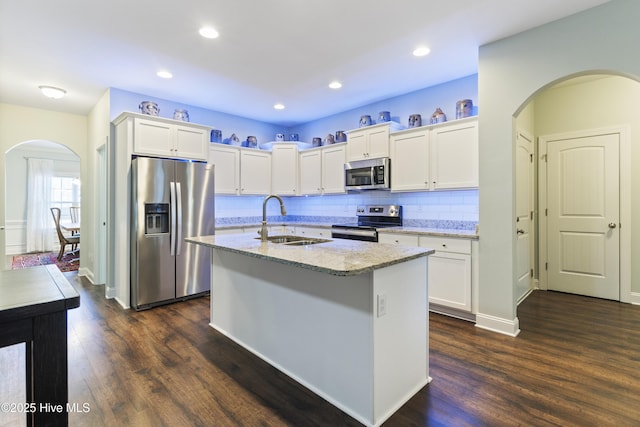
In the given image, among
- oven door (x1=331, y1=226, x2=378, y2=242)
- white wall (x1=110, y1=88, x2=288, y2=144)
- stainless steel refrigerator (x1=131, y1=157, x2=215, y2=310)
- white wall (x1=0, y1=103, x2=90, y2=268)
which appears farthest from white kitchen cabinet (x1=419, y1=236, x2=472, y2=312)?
white wall (x1=0, y1=103, x2=90, y2=268)

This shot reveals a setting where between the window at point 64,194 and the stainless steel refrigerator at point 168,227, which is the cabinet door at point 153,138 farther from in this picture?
the window at point 64,194

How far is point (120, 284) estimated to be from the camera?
3.91 metres

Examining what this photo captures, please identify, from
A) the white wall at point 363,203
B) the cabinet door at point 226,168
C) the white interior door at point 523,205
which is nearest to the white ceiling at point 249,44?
the cabinet door at point 226,168

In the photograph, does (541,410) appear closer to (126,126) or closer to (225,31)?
(225,31)

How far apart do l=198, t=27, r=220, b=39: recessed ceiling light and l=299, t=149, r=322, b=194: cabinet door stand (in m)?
2.58

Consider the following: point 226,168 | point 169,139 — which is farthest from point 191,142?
point 226,168

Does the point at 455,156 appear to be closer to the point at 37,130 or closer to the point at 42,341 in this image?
the point at 42,341

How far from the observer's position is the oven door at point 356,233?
3.99 metres

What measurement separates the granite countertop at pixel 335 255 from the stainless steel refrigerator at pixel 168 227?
1.57 metres

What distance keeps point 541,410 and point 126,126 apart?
15.3 ft

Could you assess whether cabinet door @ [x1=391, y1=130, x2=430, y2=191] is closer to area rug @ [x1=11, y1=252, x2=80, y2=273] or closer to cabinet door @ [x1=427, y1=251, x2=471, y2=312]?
cabinet door @ [x1=427, y1=251, x2=471, y2=312]

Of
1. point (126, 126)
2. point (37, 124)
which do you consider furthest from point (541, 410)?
point (37, 124)

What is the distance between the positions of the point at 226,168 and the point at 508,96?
151 inches

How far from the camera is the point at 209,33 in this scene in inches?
110
